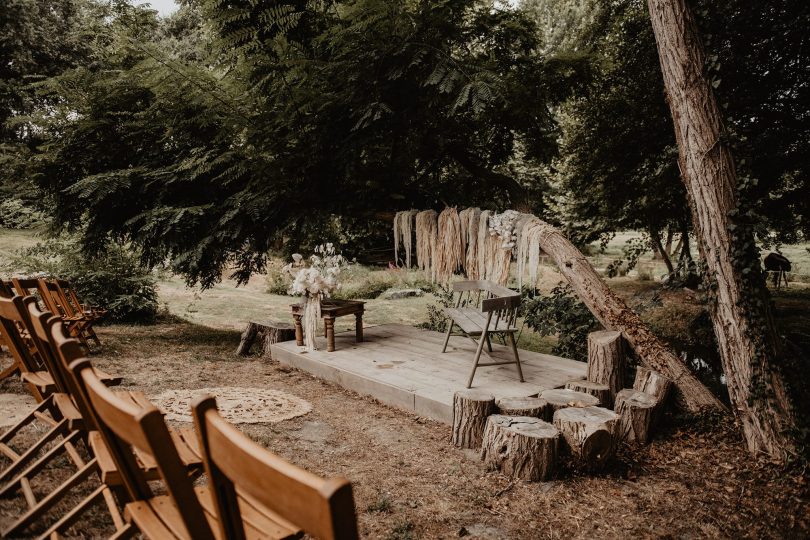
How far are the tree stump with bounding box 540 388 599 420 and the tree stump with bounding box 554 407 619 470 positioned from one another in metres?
0.29

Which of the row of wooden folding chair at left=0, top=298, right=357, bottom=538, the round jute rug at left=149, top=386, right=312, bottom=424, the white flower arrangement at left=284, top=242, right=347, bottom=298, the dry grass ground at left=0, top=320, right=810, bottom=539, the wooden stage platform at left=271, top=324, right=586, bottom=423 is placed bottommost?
the dry grass ground at left=0, top=320, right=810, bottom=539

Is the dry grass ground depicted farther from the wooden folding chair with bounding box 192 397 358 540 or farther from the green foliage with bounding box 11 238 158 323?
the green foliage with bounding box 11 238 158 323

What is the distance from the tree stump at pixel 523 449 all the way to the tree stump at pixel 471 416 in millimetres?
258

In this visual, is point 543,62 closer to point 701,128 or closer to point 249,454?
point 701,128

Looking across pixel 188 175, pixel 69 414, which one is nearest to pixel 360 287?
pixel 188 175

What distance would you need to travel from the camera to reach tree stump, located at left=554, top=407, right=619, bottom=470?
362 centimetres

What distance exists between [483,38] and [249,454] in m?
6.88

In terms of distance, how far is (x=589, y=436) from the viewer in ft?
11.8

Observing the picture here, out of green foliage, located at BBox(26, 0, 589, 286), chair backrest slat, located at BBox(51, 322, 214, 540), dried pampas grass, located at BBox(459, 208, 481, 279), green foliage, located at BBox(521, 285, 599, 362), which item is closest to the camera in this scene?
chair backrest slat, located at BBox(51, 322, 214, 540)

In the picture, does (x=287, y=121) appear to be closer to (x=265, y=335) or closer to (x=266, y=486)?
(x=265, y=335)

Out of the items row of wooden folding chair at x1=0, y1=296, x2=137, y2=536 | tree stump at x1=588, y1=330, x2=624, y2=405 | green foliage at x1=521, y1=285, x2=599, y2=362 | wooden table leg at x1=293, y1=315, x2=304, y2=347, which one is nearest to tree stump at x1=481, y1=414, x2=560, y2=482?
tree stump at x1=588, y1=330, x2=624, y2=405

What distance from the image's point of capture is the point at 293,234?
687 cm

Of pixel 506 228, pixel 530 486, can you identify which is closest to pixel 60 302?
pixel 506 228

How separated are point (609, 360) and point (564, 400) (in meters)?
0.80
